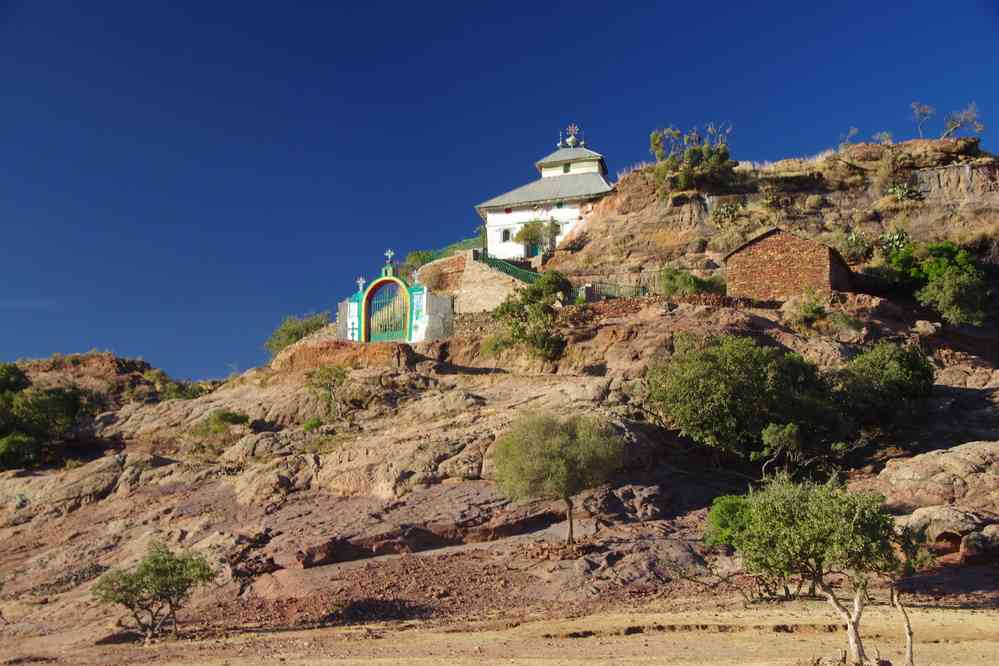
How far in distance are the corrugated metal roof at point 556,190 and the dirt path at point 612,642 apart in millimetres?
35797

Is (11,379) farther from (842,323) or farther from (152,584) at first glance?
(842,323)

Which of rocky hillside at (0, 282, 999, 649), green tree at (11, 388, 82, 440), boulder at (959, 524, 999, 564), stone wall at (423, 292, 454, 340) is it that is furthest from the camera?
stone wall at (423, 292, 454, 340)

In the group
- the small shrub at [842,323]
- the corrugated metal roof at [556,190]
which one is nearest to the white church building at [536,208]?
the corrugated metal roof at [556,190]

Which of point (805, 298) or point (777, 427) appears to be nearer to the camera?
point (777, 427)

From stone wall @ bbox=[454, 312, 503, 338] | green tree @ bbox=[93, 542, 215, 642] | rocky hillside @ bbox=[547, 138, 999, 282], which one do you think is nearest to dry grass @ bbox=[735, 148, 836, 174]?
rocky hillside @ bbox=[547, 138, 999, 282]

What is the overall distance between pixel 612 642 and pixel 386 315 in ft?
78.4

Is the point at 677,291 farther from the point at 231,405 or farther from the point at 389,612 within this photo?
the point at 389,612

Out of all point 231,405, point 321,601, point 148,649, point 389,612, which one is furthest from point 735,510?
point 231,405

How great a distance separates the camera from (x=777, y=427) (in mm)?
22781

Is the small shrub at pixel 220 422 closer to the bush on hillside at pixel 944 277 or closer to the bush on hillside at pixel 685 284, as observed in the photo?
the bush on hillside at pixel 685 284

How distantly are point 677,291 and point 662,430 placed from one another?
12071mm

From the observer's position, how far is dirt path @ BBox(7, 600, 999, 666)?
1345cm

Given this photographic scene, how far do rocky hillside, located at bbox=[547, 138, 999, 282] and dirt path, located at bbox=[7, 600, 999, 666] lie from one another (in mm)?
25328

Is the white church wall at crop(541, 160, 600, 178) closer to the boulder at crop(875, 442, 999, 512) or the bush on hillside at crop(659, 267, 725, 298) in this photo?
the bush on hillside at crop(659, 267, 725, 298)
